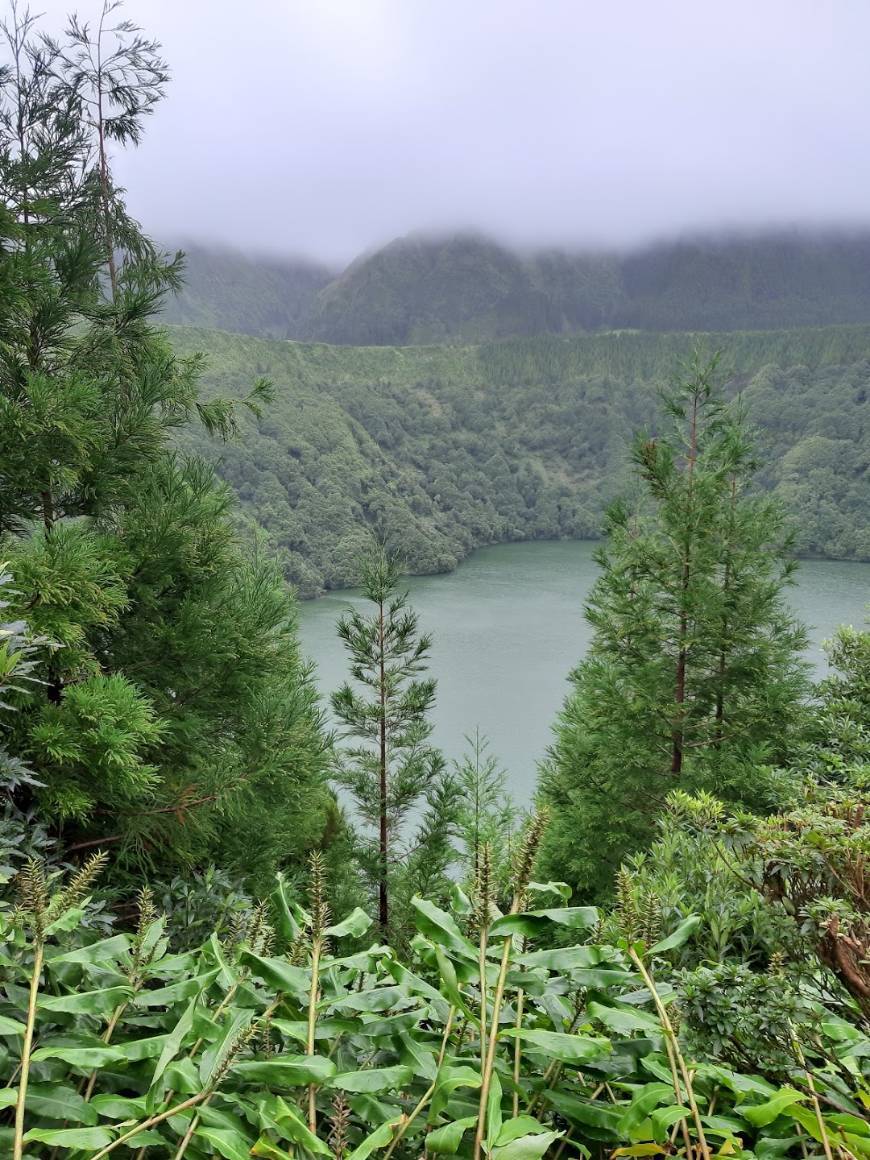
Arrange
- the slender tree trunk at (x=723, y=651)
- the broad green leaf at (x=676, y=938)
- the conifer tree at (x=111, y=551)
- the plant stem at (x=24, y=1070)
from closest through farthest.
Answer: the plant stem at (x=24, y=1070)
the broad green leaf at (x=676, y=938)
the conifer tree at (x=111, y=551)
the slender tree trunk at (x=723, y=651)

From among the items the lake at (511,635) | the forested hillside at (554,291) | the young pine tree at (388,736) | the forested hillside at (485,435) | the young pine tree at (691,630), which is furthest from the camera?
the forested hillside at (554,291)

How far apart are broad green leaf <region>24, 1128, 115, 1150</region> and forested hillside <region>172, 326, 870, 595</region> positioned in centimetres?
4490

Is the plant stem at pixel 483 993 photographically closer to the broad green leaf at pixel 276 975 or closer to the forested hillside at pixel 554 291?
the broad green leaf at pixel 276 975

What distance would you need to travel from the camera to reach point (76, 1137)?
71 cm

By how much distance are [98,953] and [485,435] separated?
291 feet

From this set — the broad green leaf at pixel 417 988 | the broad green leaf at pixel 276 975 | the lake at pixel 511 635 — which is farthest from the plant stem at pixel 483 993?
the lake at pixel 511 635

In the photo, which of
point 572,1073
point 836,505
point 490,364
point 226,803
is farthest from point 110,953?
point 490,364

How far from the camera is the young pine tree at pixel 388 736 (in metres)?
9.03

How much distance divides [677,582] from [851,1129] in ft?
21.9

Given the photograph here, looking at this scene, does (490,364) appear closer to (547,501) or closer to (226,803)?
(547,501)

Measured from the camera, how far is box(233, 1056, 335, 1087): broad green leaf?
79 centimetres

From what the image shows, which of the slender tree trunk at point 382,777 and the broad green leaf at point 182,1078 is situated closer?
the broad green leaf at point 182,1078

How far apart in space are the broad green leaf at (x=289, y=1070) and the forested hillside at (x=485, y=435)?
147 feet

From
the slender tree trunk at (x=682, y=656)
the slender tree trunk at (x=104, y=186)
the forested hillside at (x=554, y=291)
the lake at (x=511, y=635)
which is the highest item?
the forested hillside at (x=554, y=291)
